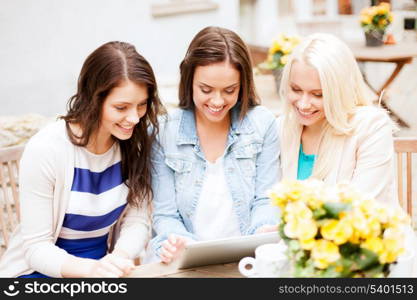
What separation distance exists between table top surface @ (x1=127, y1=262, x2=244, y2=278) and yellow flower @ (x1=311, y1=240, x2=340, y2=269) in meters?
0.44

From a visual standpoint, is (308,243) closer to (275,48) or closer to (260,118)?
(260,118)

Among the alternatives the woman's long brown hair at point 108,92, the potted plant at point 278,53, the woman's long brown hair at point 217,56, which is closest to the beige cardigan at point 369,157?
the woman's long brown hair at point 217,56

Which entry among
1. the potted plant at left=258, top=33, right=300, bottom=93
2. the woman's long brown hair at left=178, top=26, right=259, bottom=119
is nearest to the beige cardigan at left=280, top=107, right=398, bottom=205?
the woman's long brown hair at left=178, top=26, right=259, bottom=119

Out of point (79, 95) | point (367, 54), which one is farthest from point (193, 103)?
point (367, 54)

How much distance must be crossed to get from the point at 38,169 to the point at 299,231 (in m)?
0.90

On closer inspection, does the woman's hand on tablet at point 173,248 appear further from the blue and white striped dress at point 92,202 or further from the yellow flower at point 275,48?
the yellow flower at point 275,48

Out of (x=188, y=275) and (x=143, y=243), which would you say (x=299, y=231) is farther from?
(x=143, y=243)

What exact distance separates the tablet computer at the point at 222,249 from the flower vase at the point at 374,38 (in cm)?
439

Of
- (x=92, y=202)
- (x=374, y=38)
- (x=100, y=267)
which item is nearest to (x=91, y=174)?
(x=92, y=202)

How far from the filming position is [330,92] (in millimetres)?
1762

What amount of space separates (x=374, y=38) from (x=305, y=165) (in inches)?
154

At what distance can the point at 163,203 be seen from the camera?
6.17 feet

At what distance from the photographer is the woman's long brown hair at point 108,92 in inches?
66.1

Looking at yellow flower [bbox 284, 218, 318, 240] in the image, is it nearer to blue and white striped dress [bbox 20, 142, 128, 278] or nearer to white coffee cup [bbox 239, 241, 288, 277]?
white coffee cup [bbox 239, 241, 288, 277]
